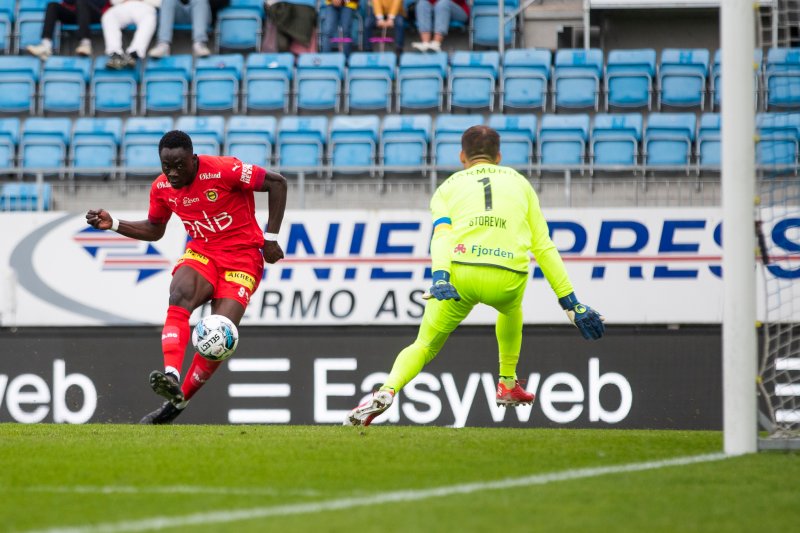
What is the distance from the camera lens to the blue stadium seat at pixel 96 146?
15641 mm

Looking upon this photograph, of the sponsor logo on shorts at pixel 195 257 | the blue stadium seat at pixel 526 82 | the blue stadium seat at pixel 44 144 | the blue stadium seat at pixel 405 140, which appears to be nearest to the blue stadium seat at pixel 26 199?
the blue stadium seat at pixel 44 144

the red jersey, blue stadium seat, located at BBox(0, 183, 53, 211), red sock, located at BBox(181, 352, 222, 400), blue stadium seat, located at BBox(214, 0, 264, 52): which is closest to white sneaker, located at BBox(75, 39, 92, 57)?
blue stadium seat, located at BBox(214, 0, 264, 52)

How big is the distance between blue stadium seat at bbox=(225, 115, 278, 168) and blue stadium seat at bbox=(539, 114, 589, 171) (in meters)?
3.22

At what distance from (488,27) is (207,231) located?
30.7ft

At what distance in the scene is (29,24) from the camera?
17844 mm

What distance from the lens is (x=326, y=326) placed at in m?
12.7

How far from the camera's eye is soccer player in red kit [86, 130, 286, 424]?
8.56 meters

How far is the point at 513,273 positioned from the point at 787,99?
2.07 metres

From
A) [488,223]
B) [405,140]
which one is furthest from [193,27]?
[488,223]

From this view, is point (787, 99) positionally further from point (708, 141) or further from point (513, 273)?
point (708, 141)

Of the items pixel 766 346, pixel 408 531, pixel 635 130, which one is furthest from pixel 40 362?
pixel 408 531

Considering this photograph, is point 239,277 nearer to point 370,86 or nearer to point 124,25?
point 370,86

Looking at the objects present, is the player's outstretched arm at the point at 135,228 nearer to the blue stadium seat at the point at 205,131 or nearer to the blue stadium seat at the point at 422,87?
the blue stadium seat at the point at 205,131

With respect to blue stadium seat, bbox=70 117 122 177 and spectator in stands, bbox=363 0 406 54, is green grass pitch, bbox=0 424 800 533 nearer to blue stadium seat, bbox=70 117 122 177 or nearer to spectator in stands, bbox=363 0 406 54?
blue stadium seat, bbox=70 117 122 177
